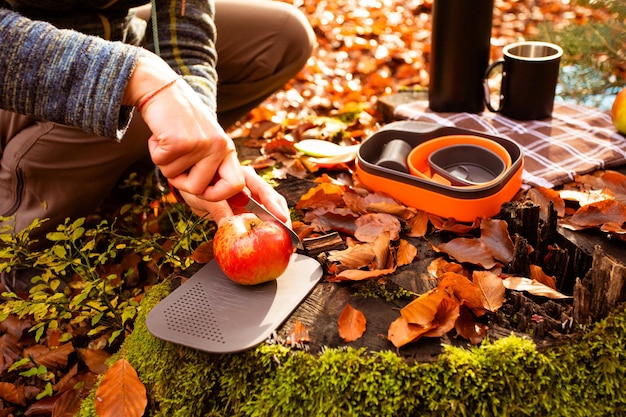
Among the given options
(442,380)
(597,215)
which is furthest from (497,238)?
(442,380)


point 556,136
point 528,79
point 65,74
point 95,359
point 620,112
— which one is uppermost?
point 65,74

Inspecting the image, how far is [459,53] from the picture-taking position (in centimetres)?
257

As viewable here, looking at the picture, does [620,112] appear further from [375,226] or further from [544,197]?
[375,226]

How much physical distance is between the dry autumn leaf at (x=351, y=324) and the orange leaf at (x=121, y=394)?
56 cm

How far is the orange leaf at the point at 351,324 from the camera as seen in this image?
138 centimetres

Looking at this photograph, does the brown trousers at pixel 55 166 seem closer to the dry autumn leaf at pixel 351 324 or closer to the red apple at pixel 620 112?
the dry autumn leaf at pixel 351 324

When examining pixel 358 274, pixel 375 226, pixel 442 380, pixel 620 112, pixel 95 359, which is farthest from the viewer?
pixel 620 112

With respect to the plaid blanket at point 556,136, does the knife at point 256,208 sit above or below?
above

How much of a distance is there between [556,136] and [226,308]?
1.71 meters

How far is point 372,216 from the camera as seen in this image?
182cm

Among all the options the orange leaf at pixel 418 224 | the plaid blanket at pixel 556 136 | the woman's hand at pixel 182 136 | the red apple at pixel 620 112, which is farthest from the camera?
the red apple at pixel 620 112

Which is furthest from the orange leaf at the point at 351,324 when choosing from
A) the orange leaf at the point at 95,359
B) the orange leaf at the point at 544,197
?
the orange leaf at the point at 95,359

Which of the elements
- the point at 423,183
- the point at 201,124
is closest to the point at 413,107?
the point at 423,183

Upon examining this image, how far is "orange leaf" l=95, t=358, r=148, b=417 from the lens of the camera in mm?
1496
